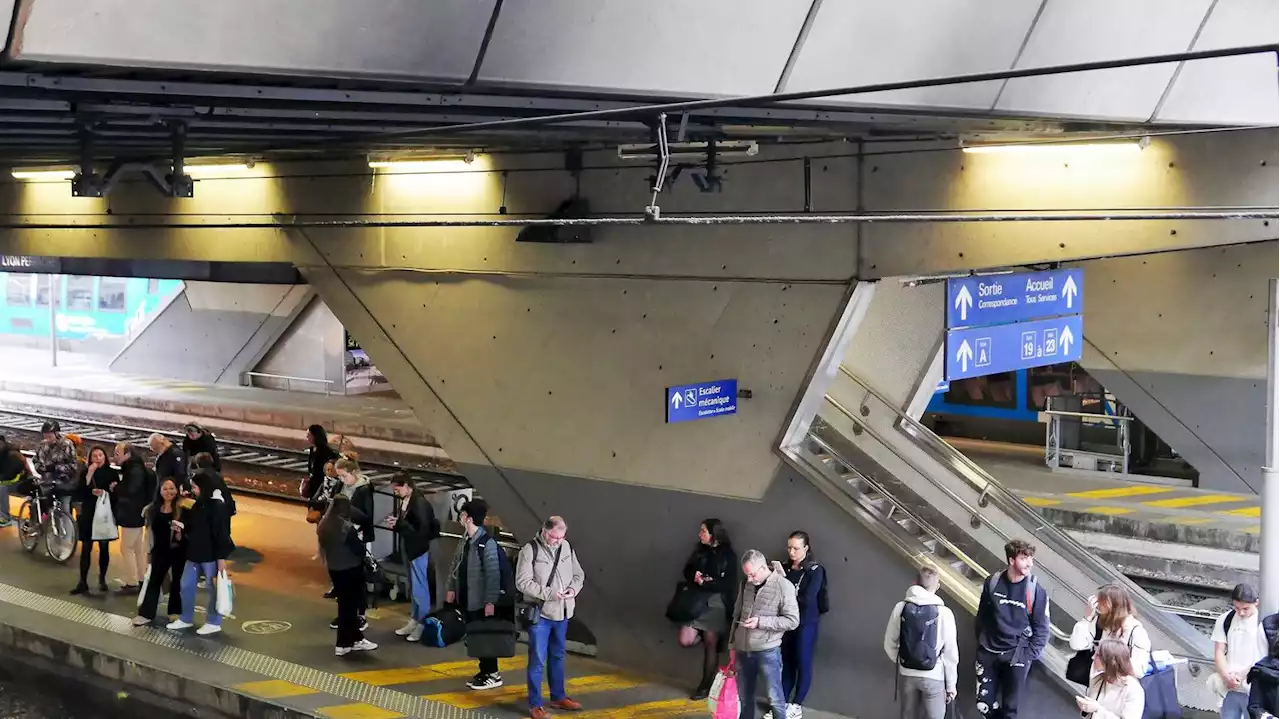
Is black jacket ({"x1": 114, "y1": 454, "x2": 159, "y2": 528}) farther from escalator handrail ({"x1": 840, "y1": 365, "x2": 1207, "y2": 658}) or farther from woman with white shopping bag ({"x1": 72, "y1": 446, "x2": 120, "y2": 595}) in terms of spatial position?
escalator handrail ({"x1": 840, "y1": 365, "x2": 1207, "y2": 658})

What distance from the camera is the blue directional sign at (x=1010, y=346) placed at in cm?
944

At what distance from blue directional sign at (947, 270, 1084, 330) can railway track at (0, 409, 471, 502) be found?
18.0 ft

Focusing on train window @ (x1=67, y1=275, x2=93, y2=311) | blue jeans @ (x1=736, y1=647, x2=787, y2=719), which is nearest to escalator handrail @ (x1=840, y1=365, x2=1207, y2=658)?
blue jeans @ (x1=736, y1=647, x2=787, y2=719)

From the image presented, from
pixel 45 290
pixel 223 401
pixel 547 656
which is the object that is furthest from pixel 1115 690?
pixel 45 290

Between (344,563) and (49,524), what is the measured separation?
5.33 m

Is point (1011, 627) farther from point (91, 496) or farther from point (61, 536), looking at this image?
point (61, 536)

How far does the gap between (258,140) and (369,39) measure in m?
4.70

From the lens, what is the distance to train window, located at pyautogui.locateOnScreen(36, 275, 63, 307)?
1319 inches

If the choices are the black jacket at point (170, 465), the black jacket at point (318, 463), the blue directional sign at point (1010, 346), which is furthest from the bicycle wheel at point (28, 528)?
the blue directional sign at point (1010, 346)

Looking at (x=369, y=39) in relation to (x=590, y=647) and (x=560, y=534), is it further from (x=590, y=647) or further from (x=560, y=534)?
(x=590, y=647)

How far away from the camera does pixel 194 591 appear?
11242 millimetres

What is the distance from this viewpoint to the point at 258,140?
10.0 meters

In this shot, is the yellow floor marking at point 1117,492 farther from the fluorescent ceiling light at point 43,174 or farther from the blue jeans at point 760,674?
the fluorescent ceiling light at point 43,174

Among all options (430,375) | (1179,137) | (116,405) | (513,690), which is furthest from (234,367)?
(1179,137)
